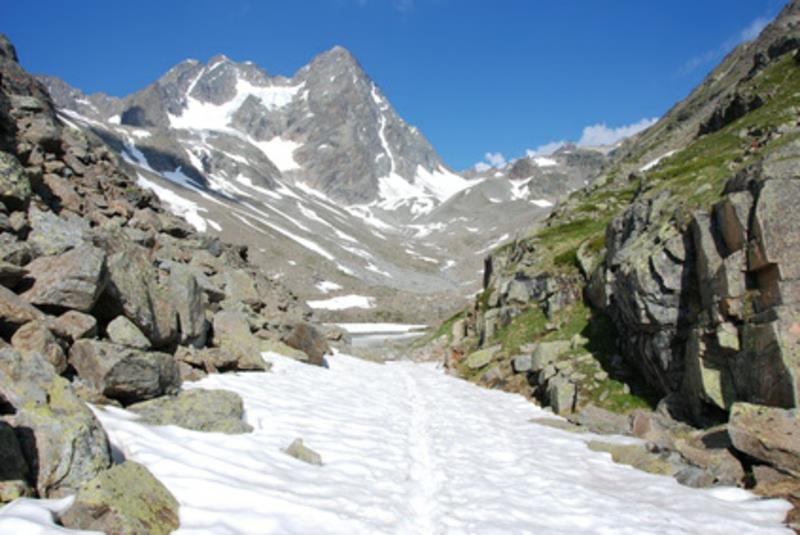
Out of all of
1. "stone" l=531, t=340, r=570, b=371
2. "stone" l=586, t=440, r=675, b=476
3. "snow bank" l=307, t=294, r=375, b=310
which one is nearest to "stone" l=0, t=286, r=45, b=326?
"stone" l=586, t=440, r=675, b=476

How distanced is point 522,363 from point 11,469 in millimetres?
18084

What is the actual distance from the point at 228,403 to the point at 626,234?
606 inches

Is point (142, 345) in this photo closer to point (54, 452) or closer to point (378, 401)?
point (54, 452)

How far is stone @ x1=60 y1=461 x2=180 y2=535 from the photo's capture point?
19.6 ft

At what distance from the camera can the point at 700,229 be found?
44.1 feet

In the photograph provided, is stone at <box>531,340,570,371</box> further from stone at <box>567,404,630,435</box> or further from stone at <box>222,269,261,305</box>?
stone at <box>222,269,261,305</box>

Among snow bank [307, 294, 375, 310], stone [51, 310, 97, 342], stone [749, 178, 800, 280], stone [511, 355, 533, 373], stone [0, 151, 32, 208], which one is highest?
snow bank [307, 294, 375, 310]

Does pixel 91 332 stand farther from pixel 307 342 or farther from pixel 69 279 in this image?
pixel 307 342

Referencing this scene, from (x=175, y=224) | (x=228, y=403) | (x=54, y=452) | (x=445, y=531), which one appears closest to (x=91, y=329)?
(x=228, y=403)

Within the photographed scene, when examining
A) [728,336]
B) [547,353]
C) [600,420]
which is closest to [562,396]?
[600,420]

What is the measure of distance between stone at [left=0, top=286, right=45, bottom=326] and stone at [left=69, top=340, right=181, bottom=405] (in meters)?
0.99

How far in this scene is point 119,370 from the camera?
1002 centimetres

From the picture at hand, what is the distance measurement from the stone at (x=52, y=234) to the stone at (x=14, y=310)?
257 cm

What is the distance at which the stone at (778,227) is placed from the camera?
10.7 metres
